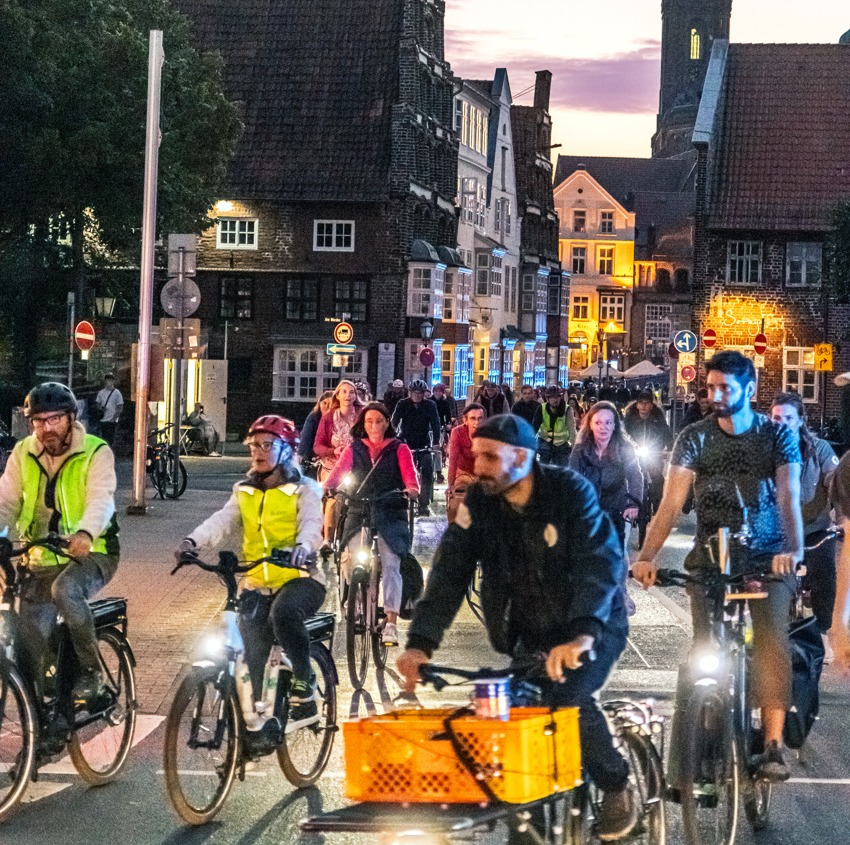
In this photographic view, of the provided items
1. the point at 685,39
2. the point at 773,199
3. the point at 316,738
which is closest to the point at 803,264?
the point at 773,199

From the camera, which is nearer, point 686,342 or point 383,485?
point 383,485

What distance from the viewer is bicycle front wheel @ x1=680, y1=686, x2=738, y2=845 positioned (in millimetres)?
7004

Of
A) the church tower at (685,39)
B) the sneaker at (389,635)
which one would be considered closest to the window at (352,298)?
the sneaker at (389,635)

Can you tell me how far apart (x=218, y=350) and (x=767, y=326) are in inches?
766

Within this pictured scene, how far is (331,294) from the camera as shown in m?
61.2

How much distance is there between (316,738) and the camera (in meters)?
8.99

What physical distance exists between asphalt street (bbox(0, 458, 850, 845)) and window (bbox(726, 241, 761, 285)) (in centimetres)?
5011

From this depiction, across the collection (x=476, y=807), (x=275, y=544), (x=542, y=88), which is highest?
(x=542, y=88)

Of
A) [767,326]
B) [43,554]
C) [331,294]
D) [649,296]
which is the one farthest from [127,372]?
[649,296]

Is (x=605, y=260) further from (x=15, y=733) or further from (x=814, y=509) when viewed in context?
(x=15, y=733)

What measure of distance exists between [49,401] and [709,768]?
11.1 feet

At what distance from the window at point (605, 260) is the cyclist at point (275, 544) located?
405 ft

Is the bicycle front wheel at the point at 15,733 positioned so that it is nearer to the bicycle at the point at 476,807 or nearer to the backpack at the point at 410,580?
the bicycle at the point at 476,807

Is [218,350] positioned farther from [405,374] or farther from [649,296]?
[649,296]
